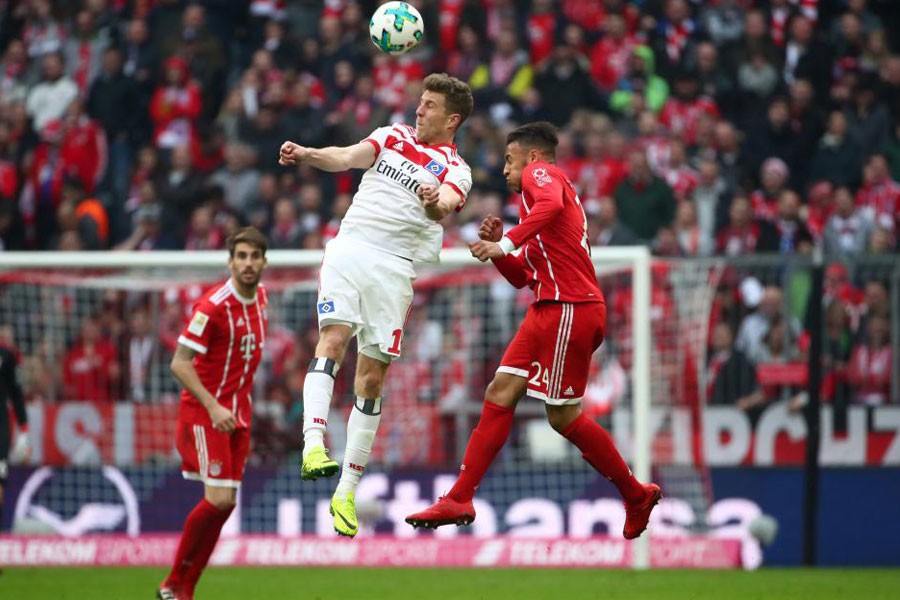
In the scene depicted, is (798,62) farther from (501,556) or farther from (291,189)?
(501,556)

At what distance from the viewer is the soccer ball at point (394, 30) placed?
9.37 meters

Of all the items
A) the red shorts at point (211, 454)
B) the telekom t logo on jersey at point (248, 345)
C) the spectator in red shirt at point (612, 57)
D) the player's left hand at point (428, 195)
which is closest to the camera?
the player's left hand at point (428, 195)

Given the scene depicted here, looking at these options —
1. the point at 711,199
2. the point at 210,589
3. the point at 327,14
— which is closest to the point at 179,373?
the point at 210,589

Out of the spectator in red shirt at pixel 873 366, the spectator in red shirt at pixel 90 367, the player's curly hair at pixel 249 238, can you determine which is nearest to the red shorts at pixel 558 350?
the player's curly hair at pixel 249 238

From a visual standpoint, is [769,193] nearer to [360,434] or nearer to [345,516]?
[360,434]

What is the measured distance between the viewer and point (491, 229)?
9.15m

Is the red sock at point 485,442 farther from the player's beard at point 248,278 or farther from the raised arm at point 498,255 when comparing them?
the player's beard at point 248,278

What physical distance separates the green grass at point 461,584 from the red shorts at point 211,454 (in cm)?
114

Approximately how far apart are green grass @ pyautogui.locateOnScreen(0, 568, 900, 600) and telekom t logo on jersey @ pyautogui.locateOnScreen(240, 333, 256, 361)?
6.16 feet

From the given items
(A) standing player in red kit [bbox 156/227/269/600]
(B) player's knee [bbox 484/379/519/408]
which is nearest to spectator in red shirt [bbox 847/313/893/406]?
(B) player's knee [bbox 484/379/519/408]

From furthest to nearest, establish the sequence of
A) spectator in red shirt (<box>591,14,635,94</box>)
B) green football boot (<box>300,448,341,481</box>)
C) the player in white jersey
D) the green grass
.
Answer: spectator in red shirt (<box>591,14,635,94</box>), the green grass, the player in white jersey, green football boot (<box>300,448,341,481</box>)

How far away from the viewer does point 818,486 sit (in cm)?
1477

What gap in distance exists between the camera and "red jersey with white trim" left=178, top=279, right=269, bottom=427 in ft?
35.3

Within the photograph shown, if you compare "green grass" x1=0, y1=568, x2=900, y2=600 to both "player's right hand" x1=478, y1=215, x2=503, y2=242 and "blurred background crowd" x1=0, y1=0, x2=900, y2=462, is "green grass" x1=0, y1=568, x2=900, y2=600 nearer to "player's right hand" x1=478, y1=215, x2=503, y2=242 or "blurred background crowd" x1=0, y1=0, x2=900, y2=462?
"player's right hand" x1=478, y1=215, x2=503, y2=242
